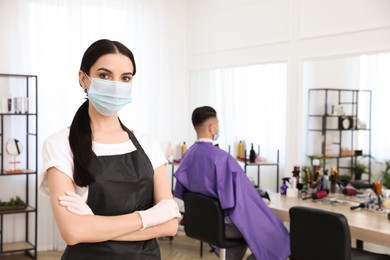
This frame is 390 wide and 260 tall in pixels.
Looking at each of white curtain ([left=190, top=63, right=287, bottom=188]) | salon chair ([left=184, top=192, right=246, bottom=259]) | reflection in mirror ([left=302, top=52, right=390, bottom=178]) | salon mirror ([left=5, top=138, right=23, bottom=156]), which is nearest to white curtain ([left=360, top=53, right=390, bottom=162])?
reflection in mirror ([left=302, top=52, right=390, bottom=178])

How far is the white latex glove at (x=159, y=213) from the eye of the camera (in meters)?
1.52

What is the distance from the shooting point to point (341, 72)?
3.92 metres

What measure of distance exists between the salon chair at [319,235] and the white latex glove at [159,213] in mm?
1171

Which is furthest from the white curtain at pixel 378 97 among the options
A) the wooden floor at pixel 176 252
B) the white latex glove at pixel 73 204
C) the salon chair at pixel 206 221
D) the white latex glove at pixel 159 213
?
the white latex glove at pixel 73 204

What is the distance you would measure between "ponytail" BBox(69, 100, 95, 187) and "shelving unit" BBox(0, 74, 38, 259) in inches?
121

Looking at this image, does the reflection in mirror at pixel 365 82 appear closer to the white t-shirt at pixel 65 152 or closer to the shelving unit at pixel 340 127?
the shelving unit at pixel 340 127

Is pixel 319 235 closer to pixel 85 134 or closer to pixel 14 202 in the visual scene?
pixel 85 134

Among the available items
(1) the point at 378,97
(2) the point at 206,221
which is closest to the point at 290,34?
(1) the point at 378,97

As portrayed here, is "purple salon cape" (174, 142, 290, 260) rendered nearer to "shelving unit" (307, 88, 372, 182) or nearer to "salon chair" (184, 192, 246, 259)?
"salon chair" (184, 192, 246, 259)

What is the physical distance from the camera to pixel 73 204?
1443 millimetres

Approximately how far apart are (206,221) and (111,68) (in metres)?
1.97

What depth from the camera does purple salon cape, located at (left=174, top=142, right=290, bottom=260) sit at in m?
3.27

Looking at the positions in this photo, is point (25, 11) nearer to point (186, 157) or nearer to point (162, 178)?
point (186, 157)

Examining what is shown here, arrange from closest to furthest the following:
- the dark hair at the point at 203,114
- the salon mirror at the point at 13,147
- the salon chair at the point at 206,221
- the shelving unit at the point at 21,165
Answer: the salon chair at the point at 206,221, the dark hair at the point at 203,114, the salon mirror at the point at 13,147, the shelving unit at the point at 21,165
